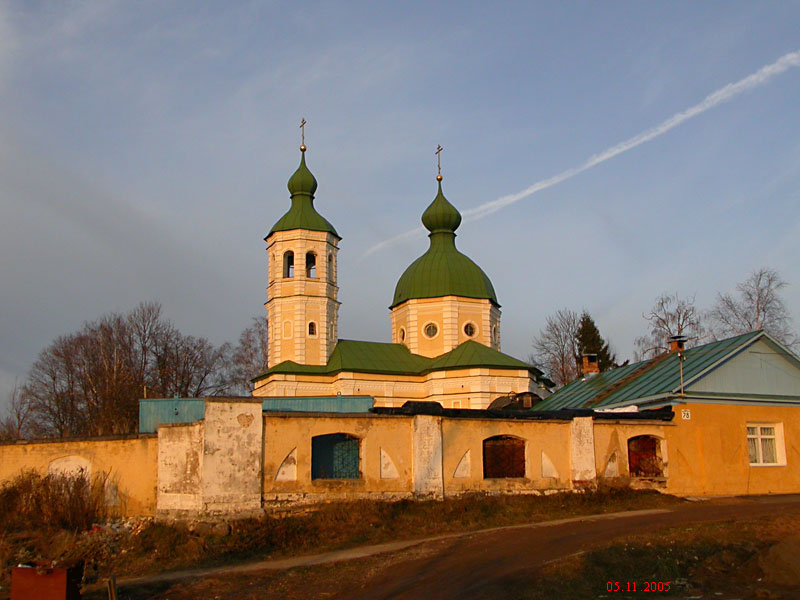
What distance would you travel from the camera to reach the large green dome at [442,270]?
4212cm

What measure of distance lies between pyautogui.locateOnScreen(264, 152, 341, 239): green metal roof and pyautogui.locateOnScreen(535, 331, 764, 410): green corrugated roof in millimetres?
18081

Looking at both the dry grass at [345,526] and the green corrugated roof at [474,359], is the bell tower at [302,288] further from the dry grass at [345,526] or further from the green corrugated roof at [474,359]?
the dry grass at [345,526]

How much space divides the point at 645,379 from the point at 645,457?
3525mm

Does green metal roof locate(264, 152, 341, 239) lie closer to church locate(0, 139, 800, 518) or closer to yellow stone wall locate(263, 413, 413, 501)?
church locate(0, 139, 800, 518)

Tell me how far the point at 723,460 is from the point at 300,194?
27.4 metres

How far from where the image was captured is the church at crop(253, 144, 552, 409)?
1515 inches

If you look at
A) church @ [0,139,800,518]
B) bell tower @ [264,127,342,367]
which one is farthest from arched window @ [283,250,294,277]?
church @ [0,139,800,518]

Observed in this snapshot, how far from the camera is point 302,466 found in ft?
55.8

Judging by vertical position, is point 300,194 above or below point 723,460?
above

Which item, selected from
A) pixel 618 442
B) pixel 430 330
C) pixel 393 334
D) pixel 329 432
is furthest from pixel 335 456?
pixel 393 334

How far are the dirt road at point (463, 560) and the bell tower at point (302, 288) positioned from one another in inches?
963

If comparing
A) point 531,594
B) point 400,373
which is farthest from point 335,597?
point 400,373

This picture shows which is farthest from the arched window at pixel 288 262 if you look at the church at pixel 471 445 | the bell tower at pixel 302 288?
the church at pixel 471 445

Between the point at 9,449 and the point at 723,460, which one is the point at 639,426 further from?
the point at 9,449
